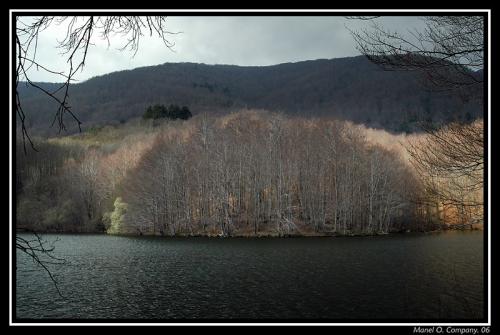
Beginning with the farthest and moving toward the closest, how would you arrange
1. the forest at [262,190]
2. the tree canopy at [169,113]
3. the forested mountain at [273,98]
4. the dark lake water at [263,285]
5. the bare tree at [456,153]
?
the forested mountain at [273,98] → the tree canopy at [169,113] → the forest at [262,190] → the dark lake water at [263,285] → the bare tree at [456,153]

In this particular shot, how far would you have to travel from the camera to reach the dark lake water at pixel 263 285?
17.7m

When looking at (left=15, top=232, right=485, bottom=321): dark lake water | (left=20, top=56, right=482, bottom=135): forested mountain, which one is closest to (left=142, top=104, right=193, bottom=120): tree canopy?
(left=20, top=56, right=482, bottom=135): forested mountain

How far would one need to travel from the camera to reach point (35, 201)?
70938 millimetres

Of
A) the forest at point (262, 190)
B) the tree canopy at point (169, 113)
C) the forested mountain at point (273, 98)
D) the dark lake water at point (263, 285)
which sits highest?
the forested mountain at point (273, 98)

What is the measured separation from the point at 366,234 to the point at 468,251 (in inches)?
863

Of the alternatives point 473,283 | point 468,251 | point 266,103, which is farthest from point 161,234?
point 266,103

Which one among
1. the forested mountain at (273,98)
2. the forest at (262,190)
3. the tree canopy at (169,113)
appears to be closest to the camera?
the forest at (262,190)

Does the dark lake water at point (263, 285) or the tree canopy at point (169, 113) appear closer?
the dark lake water at point (263, 285)

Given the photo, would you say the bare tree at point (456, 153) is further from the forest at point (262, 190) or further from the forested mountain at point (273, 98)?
the forested mountain at point (273, 98)

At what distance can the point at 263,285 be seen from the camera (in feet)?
74.4

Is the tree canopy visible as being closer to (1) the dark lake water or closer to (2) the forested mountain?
(2) the forested mountain

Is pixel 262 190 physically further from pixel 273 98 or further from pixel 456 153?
pixel 273 98

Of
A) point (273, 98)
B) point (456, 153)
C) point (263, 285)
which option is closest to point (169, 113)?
point (273, 98)

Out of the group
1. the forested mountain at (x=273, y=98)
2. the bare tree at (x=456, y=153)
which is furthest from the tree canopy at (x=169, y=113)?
the bare tree at (x=456, y=153)
